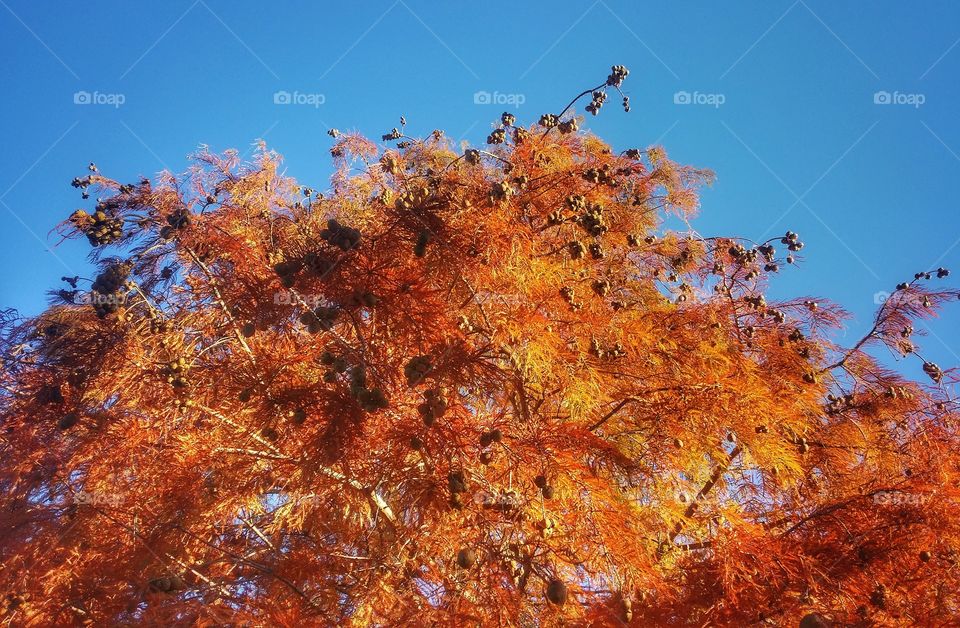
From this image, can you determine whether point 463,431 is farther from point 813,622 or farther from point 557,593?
point 813,622

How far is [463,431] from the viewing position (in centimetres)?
418

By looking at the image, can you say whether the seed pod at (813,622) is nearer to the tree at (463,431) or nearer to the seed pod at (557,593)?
the tree at (463,431)

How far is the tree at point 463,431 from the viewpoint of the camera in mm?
4051

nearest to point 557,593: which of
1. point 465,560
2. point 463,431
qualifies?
point 465,560

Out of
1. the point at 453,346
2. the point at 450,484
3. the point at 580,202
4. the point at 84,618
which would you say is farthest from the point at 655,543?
the point at 84,618

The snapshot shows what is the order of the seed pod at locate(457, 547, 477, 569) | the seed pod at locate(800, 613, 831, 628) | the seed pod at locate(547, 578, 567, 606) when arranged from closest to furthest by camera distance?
the seed pod at locate(547, 578, 567, 606) < the seed pod at locate(800, 613, 831, 628) < the seed pod at locate(457, 547, 477, 569)

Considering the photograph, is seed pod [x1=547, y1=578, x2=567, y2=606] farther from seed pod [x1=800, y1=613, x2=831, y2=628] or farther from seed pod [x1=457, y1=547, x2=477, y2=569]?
seed pod [x1=800, y1=613, x2=831, y2=628]

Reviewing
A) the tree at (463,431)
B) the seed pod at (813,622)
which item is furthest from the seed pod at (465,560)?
the seed pod at (813,622)

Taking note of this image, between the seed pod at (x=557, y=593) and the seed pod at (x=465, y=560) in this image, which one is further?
the seed pod at (x=465, y=560)

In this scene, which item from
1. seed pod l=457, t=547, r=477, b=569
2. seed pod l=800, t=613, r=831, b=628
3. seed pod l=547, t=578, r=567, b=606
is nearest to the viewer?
seed pod l=547, t=578, r=567, b=606

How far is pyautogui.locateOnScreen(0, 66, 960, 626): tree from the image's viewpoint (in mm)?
4051

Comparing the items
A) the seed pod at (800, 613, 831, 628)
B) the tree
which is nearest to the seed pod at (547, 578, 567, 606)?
the tree

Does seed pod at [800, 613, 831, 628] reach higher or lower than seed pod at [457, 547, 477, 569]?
higher

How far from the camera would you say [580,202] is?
15.4 feet
